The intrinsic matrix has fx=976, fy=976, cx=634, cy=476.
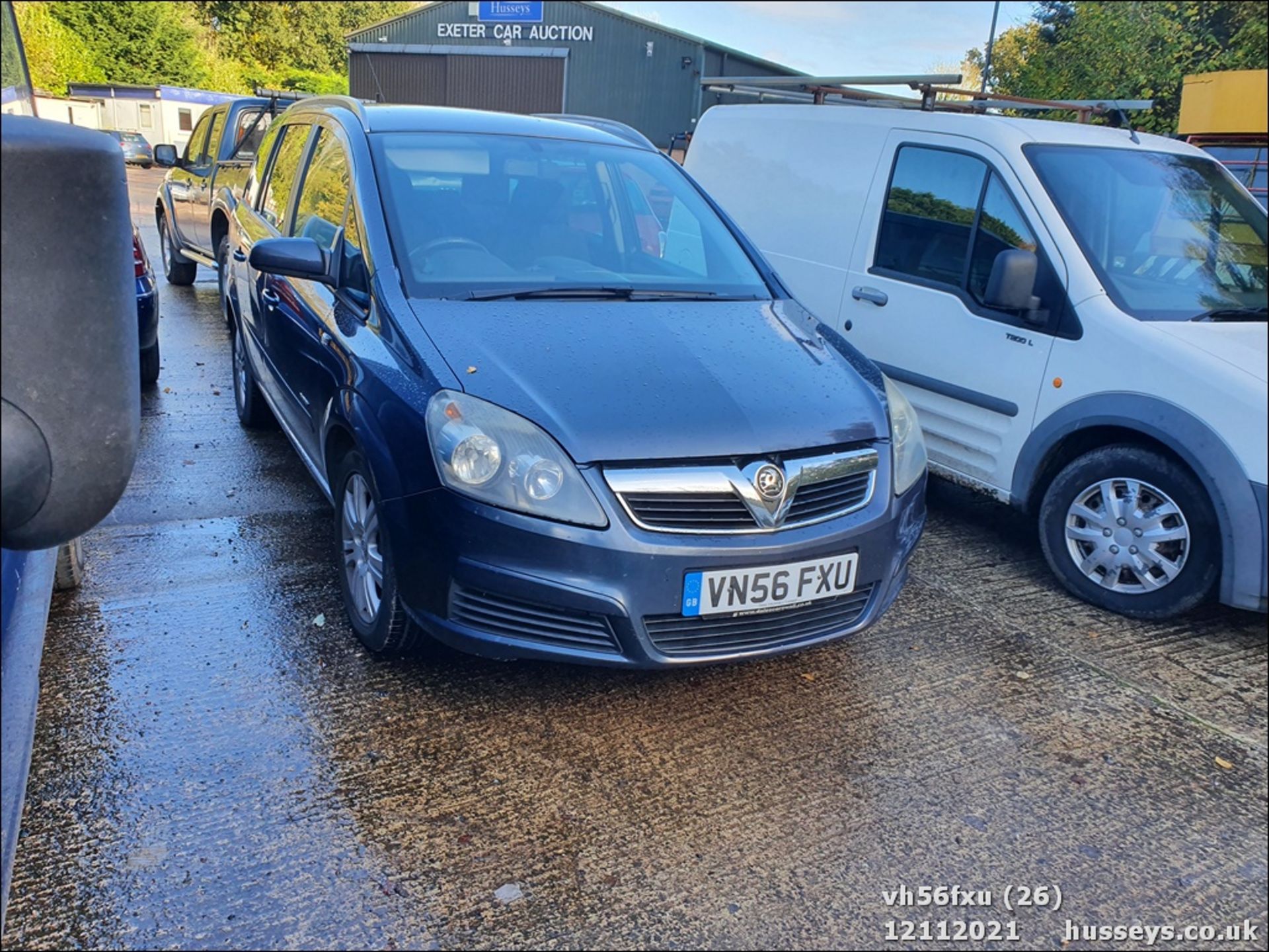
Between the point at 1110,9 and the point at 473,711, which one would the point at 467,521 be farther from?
the point at 1110,9

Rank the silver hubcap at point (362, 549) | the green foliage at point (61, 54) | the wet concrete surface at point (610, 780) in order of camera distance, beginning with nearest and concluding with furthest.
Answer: the wet concrete surface at point (610, 780), the silver hubcap at point (362, 549), the green foliage at point (61, 54)

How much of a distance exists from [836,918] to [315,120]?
3829 mm

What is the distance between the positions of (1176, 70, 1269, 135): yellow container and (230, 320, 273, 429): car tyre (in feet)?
14.7

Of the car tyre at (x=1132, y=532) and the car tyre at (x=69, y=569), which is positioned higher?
the car tyre at (x=1132, y=532)

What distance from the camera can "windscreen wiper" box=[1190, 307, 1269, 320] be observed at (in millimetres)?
3275

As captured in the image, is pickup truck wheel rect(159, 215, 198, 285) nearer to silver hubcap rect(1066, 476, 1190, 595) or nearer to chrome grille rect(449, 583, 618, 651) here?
chrome grille rect(449, 583, 618, 651)

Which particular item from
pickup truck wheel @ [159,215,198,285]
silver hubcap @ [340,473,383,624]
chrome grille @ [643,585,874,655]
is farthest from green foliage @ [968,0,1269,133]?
pickup truck wheel @ [159,215,198,285]

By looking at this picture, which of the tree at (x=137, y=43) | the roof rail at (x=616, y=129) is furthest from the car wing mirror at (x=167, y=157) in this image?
the tree at (x=137, y=43)

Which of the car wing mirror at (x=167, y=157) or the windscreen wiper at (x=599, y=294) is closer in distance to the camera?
the windscreen wiper at (x=599, y=294)

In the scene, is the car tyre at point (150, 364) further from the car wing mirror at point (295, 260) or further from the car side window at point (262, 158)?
the car wing mirror at point (295, 260)

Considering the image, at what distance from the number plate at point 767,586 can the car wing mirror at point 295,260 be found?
68.5 inches

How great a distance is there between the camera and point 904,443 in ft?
10.2

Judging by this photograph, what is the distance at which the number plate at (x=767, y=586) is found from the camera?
104 inches

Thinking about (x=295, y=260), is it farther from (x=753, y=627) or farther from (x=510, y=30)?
(x=510, y=30)
